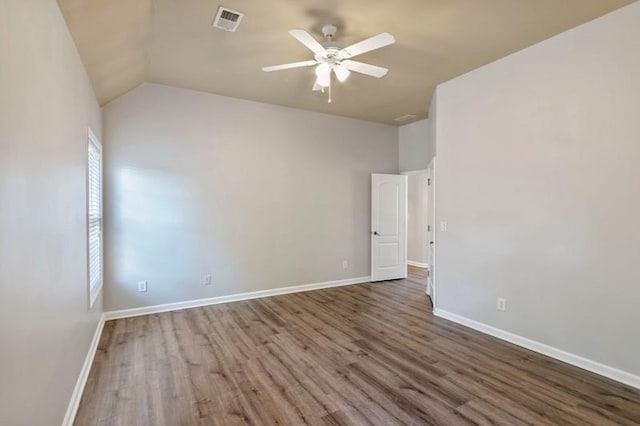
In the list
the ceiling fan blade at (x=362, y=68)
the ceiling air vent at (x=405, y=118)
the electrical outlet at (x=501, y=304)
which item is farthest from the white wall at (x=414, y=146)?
the ceiling fan blade at (x=362, y=68)

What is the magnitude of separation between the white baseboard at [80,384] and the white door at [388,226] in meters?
4.34

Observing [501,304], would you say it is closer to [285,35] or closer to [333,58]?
[333,58]

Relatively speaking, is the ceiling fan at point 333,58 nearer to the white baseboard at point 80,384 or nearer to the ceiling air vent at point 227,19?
the ceiling air vent at point 227,19

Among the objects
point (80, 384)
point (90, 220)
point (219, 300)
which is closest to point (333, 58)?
point (90, 220)

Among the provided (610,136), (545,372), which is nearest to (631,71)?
(610,136)

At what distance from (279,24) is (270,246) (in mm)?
3205

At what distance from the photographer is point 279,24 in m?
2.84

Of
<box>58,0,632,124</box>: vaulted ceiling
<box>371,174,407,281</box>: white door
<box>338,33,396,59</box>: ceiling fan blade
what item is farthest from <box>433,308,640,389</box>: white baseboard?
<box>338,33,396,59</box>: ceiling fan blade

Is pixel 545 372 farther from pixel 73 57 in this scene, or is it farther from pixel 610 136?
pixel 73 57

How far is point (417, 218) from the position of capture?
7918 millimetres

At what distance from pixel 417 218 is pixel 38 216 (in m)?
7.36

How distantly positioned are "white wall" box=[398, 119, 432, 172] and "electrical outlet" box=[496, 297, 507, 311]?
111 inches

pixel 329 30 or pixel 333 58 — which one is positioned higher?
pixel 329 30

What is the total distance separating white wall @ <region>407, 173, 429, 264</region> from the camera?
7.78m
